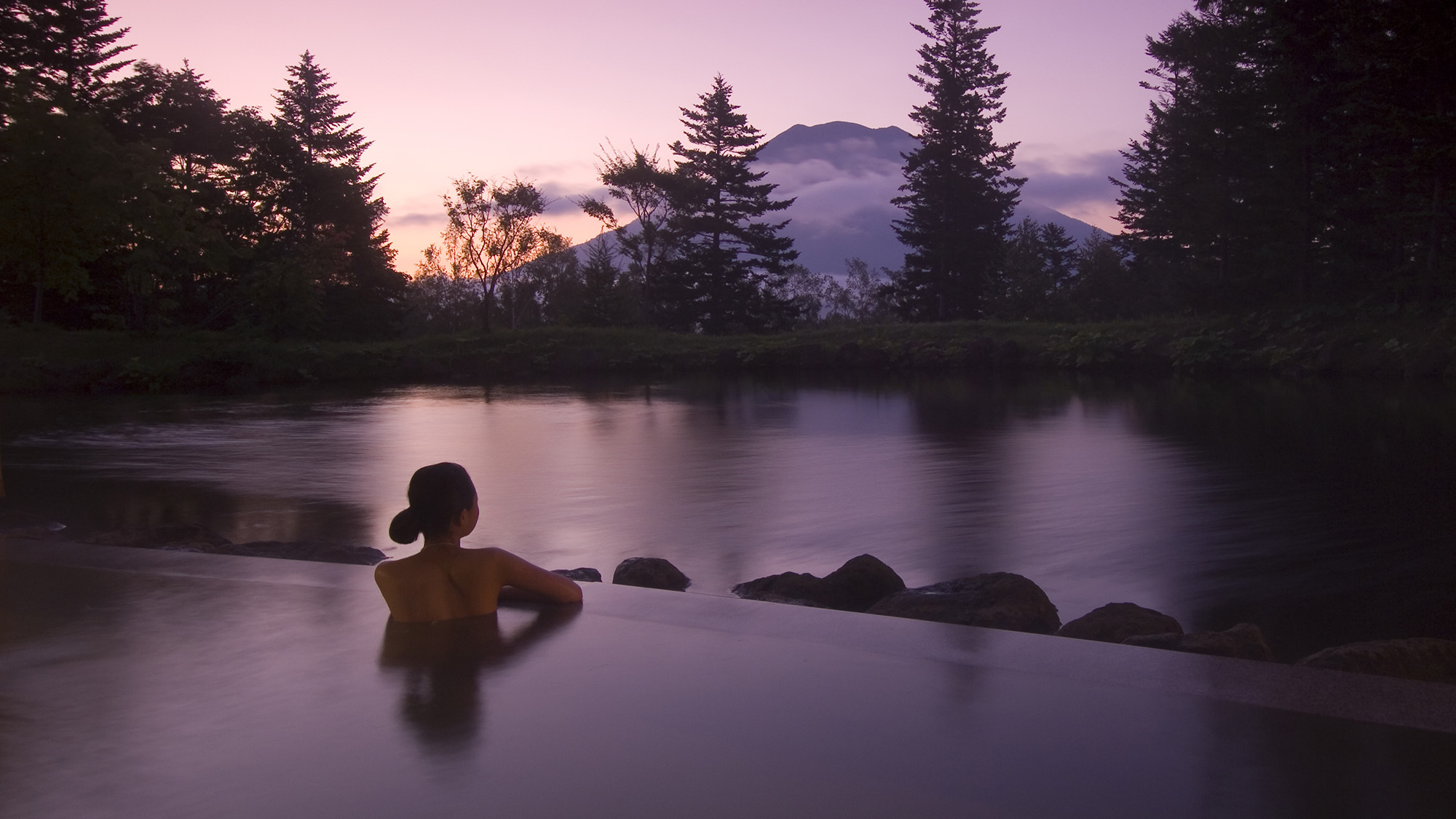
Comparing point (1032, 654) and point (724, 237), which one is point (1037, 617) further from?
point (724, 237)

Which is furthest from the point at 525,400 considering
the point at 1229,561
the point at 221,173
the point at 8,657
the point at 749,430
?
the point at 221,173

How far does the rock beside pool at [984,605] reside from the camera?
13.4 ft

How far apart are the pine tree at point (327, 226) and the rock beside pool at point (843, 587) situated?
27.8m

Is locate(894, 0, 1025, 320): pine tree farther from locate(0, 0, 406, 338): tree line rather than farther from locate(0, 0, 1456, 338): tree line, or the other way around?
locate(0, 0, 406, 338): tree line

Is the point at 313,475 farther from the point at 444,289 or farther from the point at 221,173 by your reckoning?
the point at 444,289

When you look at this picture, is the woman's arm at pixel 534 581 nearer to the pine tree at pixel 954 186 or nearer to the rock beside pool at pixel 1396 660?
the rock beside pool at pixel 1396 660

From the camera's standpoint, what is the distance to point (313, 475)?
10.4 m

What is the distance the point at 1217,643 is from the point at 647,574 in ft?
8.51

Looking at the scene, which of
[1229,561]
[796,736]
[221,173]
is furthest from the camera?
[221,173]

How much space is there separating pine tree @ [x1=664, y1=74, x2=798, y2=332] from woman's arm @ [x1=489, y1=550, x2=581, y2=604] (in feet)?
113

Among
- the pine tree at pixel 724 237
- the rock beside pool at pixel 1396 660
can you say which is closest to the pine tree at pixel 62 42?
the pine tree at pixel 724 237

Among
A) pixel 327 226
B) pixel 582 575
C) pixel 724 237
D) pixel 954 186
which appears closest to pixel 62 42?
pixel 327 226

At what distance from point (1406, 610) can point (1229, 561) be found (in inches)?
46.6

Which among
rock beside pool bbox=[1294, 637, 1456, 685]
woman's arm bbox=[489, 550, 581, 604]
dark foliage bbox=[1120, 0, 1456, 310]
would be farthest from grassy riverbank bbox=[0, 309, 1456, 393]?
woman's arm bbox=[489, 550, 581, 604]
